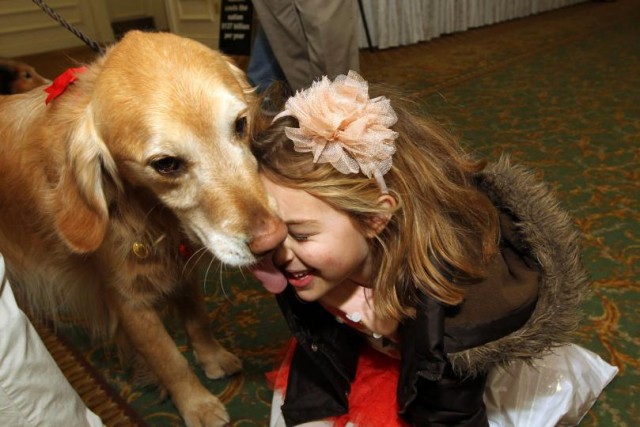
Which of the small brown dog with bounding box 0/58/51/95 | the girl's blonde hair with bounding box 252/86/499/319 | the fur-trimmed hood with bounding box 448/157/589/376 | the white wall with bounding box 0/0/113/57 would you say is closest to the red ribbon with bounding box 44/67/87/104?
the girl's blonde hair with bounding box 252/86/499/319

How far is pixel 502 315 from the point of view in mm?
1073

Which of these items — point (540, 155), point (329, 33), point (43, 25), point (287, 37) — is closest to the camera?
point (329, 33)

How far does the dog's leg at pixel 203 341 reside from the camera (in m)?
1.67

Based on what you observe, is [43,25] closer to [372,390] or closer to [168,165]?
[168,165]

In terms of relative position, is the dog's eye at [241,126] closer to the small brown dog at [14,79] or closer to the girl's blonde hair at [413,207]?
the girl's blonde hair at [413,207]

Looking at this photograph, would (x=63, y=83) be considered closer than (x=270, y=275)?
No

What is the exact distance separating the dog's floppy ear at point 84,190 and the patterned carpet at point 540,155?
578 millimetres

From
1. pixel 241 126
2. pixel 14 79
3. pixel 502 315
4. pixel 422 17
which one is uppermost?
pixel 241 126

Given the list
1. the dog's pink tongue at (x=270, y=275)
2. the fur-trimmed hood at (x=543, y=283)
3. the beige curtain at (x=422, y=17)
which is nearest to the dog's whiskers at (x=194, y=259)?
the dog's pink tongue at (x=270, y=275)

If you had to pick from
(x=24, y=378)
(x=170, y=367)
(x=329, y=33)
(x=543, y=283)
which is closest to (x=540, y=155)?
(x=329, y=33)

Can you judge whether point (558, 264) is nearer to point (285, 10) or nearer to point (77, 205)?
point (77, 205)

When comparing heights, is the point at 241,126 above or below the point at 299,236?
above

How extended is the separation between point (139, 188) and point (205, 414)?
71 cm

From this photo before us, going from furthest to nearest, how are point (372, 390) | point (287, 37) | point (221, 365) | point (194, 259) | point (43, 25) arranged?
1. point (43, 25)
2. point (287, 37)
3. point (221, 365)
4. point (194, 259)
5. point (372, 390)
